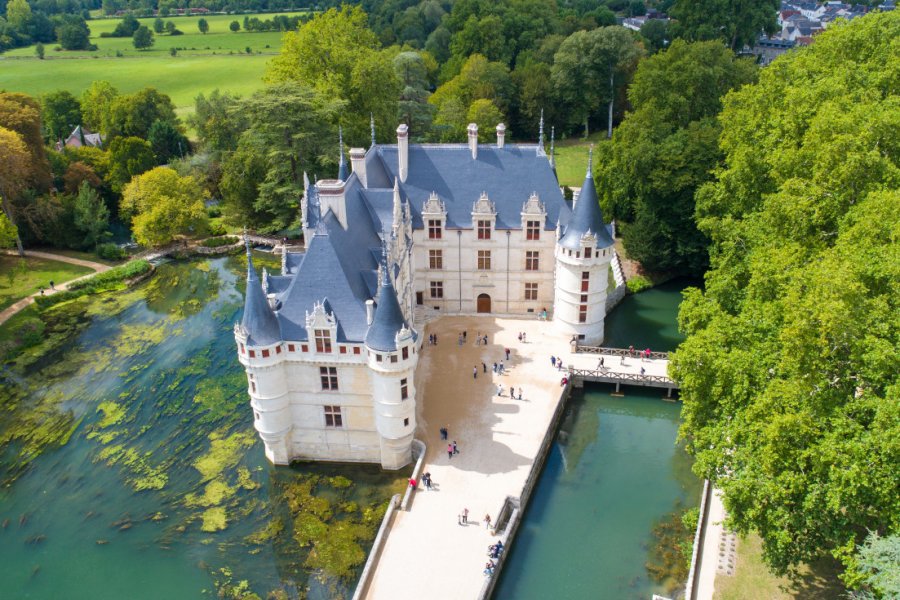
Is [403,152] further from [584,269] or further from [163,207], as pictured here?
[163,207]

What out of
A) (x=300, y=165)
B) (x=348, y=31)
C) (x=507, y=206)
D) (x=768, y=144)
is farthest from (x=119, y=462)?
(x=348, y=31)

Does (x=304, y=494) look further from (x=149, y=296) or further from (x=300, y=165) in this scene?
(x=300, y=165)

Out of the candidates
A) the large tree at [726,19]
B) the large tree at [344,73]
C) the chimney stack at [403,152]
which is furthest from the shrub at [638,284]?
the large tree at [726,19]

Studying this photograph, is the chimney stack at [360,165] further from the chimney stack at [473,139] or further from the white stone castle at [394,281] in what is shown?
the chimney stack at [473,139]

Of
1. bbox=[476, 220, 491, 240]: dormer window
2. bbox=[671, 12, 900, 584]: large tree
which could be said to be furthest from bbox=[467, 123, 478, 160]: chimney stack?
bbox=[671, 12, 900, 584]: large tree

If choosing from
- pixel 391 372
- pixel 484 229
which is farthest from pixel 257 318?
pixel 484 229
